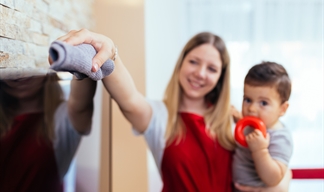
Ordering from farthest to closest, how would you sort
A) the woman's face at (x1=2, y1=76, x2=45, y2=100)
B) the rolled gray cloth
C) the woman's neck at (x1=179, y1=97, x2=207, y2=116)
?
1. the woman's neck at (x1=179, y1=97, x2=207, y2=116)
2. the woman's face at (x1=2, y1=76, x2=45, y2=100)
3. the rolled gray cloth

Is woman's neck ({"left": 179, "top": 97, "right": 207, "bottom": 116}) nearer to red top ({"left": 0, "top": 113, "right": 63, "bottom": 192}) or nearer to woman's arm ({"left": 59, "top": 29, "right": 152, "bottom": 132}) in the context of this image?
woman's arm ({"left": 59, "top": 29, "right": 152, "bottom": 132})

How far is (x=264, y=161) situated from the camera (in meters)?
0.59

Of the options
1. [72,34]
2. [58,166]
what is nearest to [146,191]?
[58,166]

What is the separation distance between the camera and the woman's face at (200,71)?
0.67 m

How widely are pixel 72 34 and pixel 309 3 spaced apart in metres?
0.54

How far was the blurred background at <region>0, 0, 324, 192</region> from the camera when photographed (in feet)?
2.02

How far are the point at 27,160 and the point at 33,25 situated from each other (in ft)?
1.05

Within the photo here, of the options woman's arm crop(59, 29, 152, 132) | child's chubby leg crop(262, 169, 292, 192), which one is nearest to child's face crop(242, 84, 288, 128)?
child's chubby leg crop(262, 169, 292, 192)

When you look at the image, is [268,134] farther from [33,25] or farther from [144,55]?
[33,25]

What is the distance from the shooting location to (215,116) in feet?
2.28

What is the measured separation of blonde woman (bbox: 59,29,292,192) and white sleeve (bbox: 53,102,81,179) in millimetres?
104

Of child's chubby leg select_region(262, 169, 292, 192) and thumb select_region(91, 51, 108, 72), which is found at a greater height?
thumb select_region(91, 51, 108, 72)

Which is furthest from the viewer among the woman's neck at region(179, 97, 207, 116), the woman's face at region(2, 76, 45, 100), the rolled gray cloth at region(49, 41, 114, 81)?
the woman's neck at region(179, 97, 207, 116)

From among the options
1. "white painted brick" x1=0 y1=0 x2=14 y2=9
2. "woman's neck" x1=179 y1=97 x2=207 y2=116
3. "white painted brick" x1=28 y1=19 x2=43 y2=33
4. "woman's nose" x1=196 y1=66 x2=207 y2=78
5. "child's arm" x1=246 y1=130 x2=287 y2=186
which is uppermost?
"white painted brick" x1=0 y1=0 x2=14 y2=9
